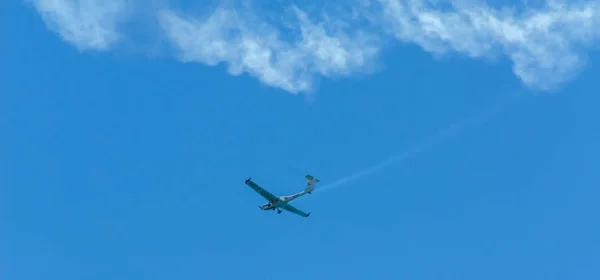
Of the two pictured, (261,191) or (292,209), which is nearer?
(261,191)

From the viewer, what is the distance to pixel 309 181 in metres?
190

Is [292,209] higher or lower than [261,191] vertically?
higher

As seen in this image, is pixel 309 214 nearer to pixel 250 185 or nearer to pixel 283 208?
pixel 283 208

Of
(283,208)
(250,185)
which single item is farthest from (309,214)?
(250,185)

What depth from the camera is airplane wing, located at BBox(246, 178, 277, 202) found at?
184 m

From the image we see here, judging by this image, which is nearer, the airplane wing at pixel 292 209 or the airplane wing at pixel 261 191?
the airplane wing at pixel 261 191

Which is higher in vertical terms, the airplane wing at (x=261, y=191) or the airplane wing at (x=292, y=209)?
the airplane wing at (x=292, y=209)

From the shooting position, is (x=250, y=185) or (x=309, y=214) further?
(x=309, y=214)

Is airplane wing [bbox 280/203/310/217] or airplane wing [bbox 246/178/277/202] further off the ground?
airplane wing [bbox 280/203/310/217]

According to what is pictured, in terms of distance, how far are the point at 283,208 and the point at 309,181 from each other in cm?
909

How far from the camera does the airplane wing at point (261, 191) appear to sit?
184 metres

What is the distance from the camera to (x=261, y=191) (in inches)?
7347

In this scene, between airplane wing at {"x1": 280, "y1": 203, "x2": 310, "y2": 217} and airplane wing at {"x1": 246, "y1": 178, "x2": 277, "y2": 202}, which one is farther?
airplane wing at {"x1": 280, "y1": 203, "x2": 310, "y2": 217}

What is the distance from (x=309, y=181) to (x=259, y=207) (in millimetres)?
11474
